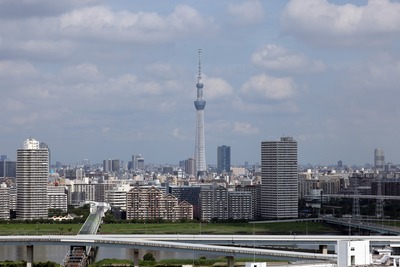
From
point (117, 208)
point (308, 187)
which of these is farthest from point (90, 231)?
point (308, 187)

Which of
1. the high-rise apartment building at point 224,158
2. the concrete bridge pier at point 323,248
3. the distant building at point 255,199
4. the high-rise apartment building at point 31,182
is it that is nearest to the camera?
the concrete bridge pier at point 323,248

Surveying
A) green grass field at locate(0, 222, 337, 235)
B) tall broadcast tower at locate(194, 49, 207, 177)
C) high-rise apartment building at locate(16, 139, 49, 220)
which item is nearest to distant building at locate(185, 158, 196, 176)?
tall broadcast tower at locate(194, 49, 207, 177)

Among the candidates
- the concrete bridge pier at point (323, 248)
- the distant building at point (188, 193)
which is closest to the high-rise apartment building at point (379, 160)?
the distant building at point (188, 193)

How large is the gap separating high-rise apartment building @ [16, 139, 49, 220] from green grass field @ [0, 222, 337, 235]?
3359 millimetres

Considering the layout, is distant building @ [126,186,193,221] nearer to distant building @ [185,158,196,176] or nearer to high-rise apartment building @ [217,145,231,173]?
distant building @ [185,158,196,176]

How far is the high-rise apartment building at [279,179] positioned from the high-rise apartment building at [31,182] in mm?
9314

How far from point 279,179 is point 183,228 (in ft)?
31.0

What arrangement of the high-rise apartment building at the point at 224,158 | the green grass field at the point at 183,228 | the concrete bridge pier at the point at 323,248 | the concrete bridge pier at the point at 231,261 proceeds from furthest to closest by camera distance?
1. the high-rise apartment building at the point at 224,158
2. the green grass field at the point at 183,228
3. the concrete bridge pier at the point at 323,248
4. the concrete bridge pier at the point at 231,261

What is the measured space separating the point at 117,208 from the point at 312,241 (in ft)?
80.5

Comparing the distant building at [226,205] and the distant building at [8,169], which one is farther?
the distant building at [8,169]

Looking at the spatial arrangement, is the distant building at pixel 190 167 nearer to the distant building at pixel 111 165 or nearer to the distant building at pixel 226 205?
the distant building at pixel 111 165

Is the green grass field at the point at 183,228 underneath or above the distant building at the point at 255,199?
underneath

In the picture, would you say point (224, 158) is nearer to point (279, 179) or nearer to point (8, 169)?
point (8, 169)

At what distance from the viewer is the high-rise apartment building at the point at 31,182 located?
41.5 m
